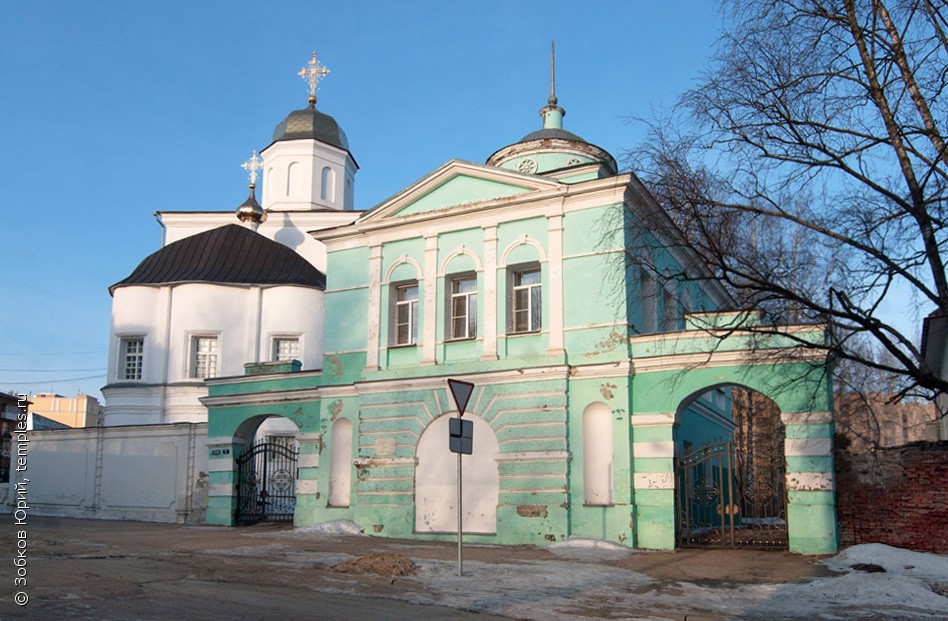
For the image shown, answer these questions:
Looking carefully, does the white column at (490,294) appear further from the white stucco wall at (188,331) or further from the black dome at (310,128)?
the black dome at (310,128)

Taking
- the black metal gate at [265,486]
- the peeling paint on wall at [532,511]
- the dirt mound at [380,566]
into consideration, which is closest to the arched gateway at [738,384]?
the peeling paint on wall at [532,511]

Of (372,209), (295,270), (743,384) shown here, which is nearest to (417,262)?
(372,209)

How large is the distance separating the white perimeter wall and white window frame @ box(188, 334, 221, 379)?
17.8ft

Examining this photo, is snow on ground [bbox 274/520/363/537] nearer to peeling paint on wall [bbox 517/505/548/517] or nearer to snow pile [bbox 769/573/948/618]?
peeling paint on wall [bbox 517/505/548/517]

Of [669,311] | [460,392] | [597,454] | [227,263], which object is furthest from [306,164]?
[460,392]

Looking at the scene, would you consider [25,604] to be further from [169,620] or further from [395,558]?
[395,558]

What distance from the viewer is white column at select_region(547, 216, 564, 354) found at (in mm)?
19281

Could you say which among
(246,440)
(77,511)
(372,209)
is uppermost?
(372,209)

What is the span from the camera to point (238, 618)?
27.2ft

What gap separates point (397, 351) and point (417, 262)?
2.12 meters

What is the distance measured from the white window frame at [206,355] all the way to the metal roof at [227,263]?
2.05 meters

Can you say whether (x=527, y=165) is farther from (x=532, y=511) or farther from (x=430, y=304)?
(x=532, y=511)

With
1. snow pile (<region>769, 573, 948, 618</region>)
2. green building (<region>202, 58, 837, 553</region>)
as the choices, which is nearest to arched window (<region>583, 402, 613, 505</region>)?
green building (<region>202, 58, 837, 553</region>)

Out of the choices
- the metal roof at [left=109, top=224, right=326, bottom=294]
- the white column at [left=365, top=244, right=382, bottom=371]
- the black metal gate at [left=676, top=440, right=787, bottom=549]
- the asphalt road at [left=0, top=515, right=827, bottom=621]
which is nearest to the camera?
the asphalt road at [left=0, top=515, right=827, bottom=621]
